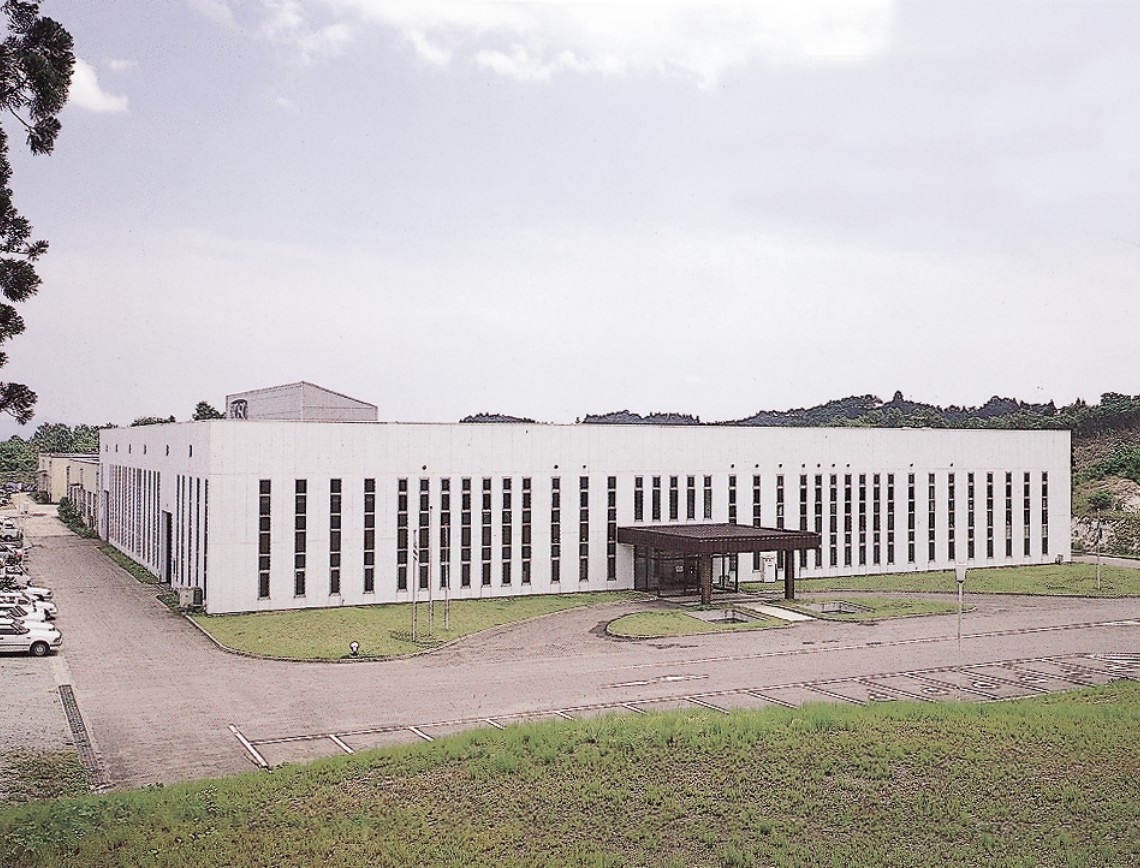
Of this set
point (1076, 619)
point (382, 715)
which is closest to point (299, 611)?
point (382, 715)

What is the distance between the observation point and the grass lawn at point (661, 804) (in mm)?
13828

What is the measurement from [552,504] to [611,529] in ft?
9.66

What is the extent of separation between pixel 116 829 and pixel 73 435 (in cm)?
13470

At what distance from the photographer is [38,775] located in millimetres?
17328

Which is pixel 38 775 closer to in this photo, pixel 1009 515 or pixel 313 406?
pixel 313 406

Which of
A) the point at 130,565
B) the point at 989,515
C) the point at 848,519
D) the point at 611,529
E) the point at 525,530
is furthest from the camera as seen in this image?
the point at 989,515

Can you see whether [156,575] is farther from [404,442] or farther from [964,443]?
[964,443]

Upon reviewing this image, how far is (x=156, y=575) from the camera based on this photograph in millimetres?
Answer: 45000

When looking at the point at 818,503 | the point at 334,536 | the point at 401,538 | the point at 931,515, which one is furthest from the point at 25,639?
the point at 931,515

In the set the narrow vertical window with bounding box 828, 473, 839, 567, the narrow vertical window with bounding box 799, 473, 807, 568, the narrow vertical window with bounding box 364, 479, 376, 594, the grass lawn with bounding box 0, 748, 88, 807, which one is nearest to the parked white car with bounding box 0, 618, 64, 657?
the grass lawn with bounding box 0, 748, 88, 807

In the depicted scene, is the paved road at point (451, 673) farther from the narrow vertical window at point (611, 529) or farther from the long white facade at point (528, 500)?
the narrow vertical window at point (611, 529)

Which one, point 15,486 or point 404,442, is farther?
point 15,486

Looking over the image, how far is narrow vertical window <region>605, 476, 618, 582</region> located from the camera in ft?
141

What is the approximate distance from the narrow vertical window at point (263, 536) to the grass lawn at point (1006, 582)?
1904 centimetres
